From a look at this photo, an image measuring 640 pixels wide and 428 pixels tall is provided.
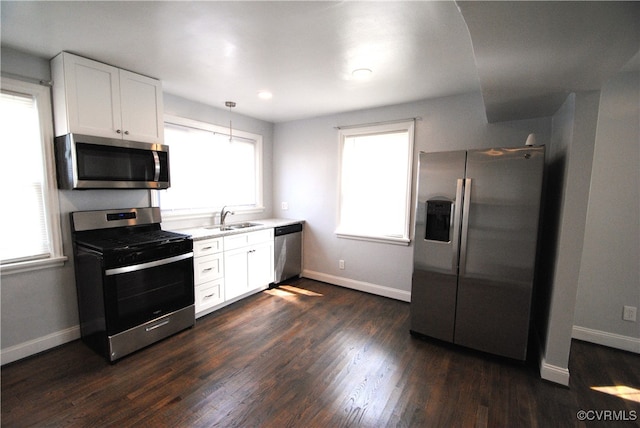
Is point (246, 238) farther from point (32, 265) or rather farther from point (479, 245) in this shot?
point (479, 245)

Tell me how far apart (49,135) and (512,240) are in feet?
12.6

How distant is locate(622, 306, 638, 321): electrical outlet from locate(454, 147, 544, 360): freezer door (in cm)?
114

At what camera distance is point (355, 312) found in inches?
125

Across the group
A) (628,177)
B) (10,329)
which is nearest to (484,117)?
(628,177)

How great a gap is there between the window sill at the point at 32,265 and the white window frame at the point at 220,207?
882mm

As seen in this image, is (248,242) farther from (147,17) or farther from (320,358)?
(147,17)

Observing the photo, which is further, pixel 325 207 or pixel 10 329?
pixel 325 207

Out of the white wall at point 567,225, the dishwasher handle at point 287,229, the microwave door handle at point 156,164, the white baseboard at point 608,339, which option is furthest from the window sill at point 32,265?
the white baseboard at point 608,339

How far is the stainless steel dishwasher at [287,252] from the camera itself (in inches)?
152

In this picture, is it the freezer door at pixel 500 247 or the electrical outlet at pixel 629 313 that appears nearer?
the freezer door at pixel 500 247

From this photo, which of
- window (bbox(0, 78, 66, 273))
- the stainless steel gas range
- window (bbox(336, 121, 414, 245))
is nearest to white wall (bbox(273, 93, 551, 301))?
window (bbox(336, 121, 414, 245))

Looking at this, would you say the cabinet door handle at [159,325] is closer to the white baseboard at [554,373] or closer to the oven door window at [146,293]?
the oven door window at [146,293]

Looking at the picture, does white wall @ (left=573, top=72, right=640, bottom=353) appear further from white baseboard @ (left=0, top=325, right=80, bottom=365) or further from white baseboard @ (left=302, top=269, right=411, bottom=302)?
white baseboard @ (left=0, top=325, right=80, bottom=365)
